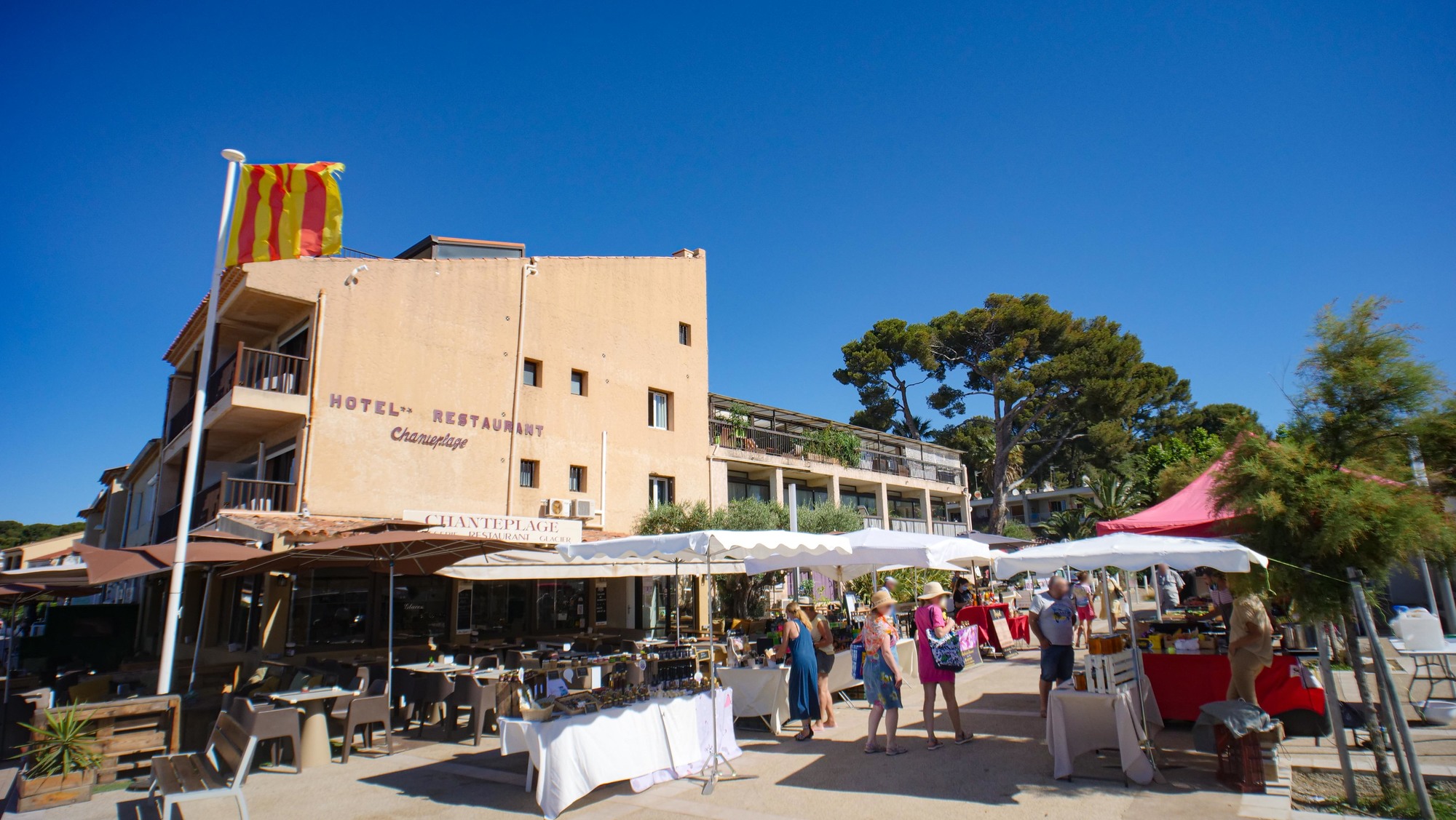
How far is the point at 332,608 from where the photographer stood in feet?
51.6

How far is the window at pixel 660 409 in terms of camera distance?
919 inches

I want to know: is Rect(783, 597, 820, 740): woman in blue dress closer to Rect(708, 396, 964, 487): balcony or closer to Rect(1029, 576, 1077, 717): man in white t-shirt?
Rect(1029, 576, 1077, 717): man in white t-shirt

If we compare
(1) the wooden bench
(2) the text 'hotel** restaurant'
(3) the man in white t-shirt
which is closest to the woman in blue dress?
(3) the man in white t-shirt

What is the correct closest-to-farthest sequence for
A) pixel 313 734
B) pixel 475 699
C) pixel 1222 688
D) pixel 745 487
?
pixel 1222 688
pixel 313 734
pixel 475 699
pixel 745 487

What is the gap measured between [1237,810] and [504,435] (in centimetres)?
1629

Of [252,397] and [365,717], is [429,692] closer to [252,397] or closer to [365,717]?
[365,717]

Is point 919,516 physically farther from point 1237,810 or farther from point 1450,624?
point 1237,810

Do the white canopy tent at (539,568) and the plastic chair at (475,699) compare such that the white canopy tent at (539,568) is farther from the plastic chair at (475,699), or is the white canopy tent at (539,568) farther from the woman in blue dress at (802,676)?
the woman in blue dress at (802,676)

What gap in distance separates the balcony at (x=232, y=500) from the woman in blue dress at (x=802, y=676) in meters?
11.0

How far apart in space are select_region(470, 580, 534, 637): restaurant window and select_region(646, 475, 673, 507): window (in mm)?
4750

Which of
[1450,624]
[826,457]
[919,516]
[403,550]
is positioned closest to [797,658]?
[403,550]

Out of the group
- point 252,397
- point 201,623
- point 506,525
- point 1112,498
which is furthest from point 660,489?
point 1112,498

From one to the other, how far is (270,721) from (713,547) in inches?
187

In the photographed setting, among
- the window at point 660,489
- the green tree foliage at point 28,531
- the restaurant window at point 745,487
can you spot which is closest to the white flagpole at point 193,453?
the window at point 660,489
